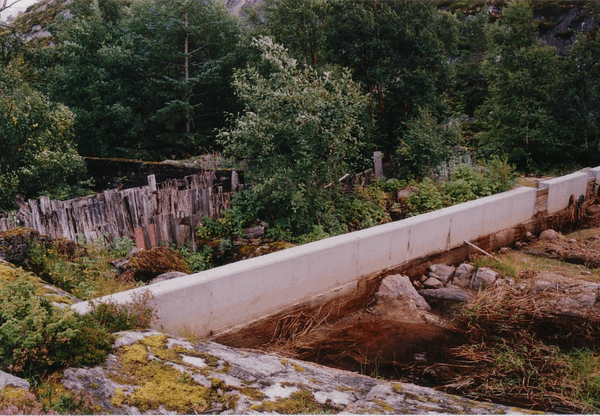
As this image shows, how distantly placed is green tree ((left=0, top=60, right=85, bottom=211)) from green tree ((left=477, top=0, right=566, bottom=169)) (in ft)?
39.2

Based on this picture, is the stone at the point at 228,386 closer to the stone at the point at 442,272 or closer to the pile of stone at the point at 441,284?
the pile of stone at the point at 441,284

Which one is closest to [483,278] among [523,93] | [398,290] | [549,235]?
[398,290]

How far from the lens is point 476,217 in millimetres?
8680

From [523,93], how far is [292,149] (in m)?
9.16

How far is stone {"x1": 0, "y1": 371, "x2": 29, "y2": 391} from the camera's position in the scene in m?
2.68

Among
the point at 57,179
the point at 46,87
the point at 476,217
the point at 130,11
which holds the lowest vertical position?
the point at 476,217

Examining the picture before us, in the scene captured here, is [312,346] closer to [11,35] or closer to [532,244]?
[532,244]

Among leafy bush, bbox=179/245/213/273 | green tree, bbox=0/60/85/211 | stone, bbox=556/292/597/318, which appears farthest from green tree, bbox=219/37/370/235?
green tree, bbox=0/60/85/211

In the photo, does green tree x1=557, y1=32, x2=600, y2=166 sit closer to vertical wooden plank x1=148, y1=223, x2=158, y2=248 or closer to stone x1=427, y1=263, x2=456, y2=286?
stone x1=427, y1=263, x2=456, y2=286

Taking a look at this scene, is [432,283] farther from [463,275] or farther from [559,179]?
[559,179]

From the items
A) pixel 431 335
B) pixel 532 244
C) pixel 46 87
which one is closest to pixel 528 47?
pixel 532 244

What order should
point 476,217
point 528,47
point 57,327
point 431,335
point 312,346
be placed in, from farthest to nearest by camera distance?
point 528,47
point 476,217
point 431,335
point 312,346
point 57,327

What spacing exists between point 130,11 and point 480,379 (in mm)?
18583

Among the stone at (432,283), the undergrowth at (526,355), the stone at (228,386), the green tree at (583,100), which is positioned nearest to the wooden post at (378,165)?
the stone at (432,283)
